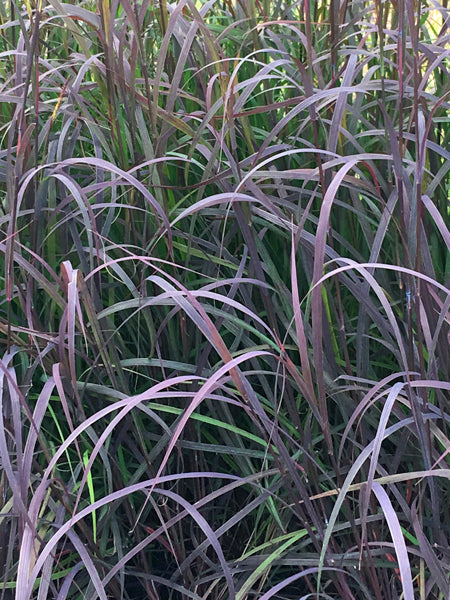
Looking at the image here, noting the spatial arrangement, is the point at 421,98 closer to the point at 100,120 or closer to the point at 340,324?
the point at 340,324

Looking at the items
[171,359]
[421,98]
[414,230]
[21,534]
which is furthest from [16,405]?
[421,98]

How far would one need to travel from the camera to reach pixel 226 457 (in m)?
0.97

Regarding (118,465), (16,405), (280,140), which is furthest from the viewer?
(280,140)

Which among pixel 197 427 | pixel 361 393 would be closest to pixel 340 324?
pixel 361 393

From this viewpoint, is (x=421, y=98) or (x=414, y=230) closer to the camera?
(x=414, y=230)

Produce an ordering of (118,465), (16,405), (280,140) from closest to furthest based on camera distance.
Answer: (16,405) < (118,465) < (280,140)

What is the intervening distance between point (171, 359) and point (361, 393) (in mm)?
246

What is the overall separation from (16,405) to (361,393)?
383 millimetres

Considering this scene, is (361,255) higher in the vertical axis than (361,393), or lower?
higher

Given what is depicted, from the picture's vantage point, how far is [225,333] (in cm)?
100

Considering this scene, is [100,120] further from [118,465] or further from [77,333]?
[118,465]

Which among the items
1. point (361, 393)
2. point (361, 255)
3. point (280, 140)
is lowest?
point (361, 393)

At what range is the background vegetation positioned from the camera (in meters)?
0.78

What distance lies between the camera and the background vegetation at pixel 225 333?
78 cm
